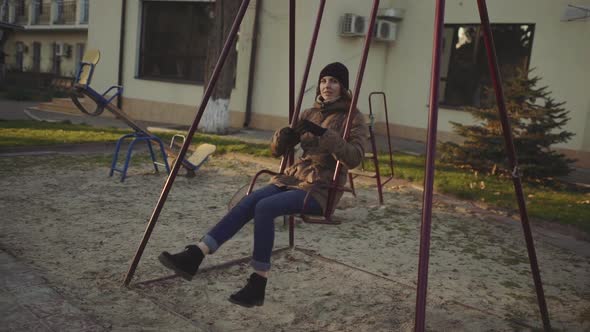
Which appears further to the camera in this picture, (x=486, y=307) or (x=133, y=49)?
(x=133, y=49)

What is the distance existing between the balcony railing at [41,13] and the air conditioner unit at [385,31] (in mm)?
25609

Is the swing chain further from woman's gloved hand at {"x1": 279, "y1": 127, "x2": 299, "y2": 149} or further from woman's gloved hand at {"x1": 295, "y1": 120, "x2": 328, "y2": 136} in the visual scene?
woman's gloved hand at {"x1": 279, "y1": 127, "x2": 299, "y2": 149}

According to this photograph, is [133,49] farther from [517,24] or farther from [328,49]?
[517,24]

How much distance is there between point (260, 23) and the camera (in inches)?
463

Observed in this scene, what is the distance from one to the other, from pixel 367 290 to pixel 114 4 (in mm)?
13097

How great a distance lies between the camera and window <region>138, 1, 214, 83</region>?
1322 centimetres

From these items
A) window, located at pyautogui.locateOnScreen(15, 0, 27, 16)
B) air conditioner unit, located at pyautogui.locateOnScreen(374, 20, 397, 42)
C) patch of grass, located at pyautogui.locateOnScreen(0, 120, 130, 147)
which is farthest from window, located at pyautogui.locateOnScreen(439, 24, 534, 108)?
window, located at pyautogui.locateOnScreen(15, 0, 27, 16)

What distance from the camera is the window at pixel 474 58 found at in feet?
33.9

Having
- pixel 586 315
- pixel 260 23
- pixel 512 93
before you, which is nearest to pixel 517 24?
pixel 512 93

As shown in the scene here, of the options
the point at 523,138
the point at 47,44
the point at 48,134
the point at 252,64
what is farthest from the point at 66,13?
the point at 523,138

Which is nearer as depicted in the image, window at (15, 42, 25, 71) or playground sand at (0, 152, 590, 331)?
playground sand at (0, 152, 590, 331)

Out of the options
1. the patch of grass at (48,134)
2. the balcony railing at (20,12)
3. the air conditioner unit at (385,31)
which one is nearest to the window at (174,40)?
the patch of grass at (48,134)

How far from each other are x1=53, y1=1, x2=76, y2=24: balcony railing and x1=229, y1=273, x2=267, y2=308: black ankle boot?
2880 cm

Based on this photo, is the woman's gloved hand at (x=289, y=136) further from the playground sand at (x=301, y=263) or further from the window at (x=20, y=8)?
the window at (x=20, y=8)
